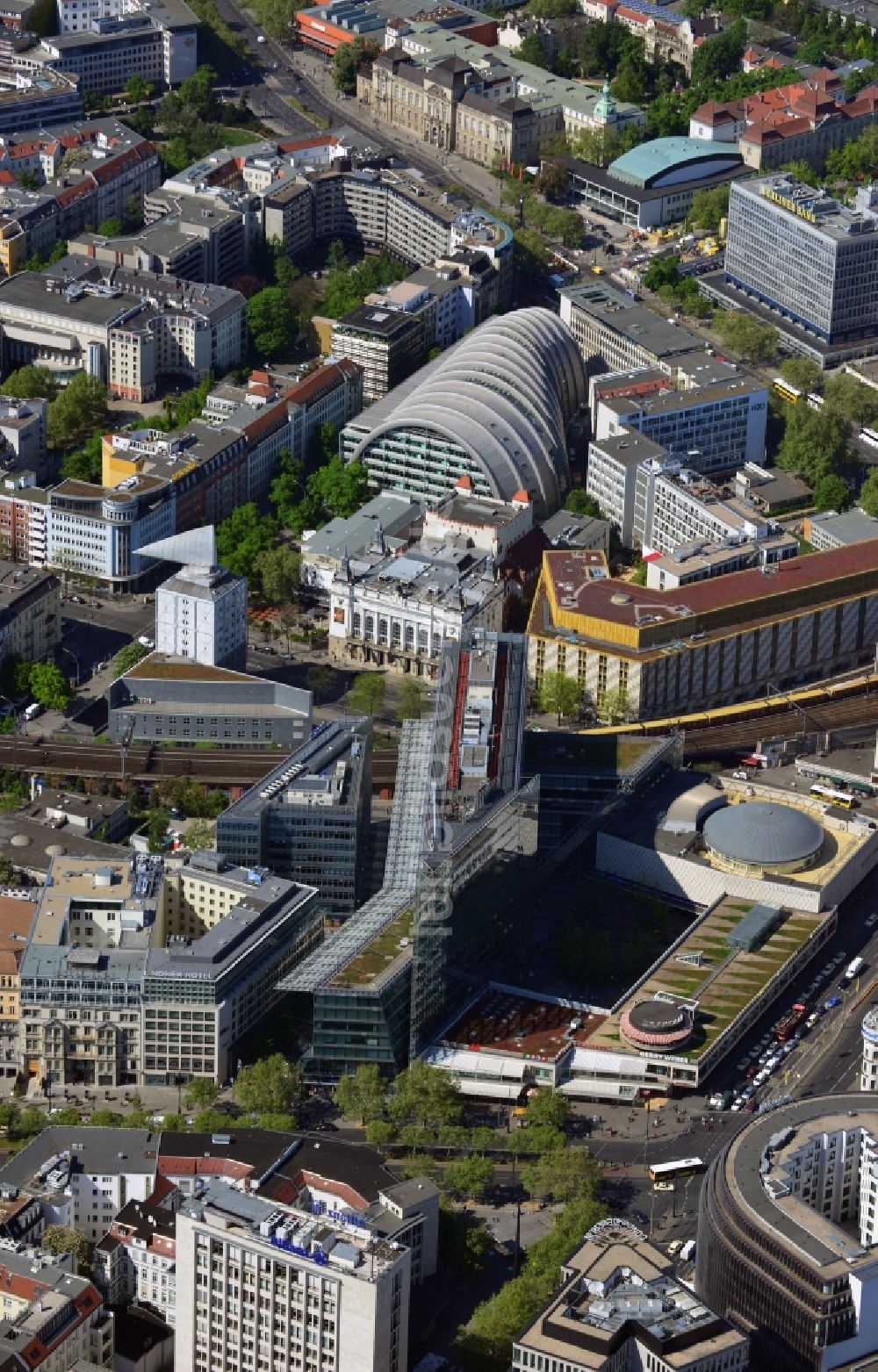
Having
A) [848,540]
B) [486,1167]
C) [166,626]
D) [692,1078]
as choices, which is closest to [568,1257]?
[486,1167]

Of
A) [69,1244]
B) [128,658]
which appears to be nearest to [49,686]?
[128,658]

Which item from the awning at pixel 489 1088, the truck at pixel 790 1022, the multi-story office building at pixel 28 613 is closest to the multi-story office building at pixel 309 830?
the awning at pixel 489 1088

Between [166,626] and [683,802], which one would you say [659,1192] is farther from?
[166,626]

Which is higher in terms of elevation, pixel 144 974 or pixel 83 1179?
pixel 144 974

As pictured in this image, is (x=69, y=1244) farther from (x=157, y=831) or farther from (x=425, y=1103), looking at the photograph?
(x=157, y=831)

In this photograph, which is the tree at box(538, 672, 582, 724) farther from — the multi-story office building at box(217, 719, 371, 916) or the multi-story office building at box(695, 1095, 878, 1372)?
the multi-story office building at box(695, 1095, 878, 1372)

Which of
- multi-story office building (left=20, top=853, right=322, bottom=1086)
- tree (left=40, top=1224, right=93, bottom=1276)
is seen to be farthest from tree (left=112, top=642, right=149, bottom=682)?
tree (left=40, top=1224, right=93, bottom=1276)

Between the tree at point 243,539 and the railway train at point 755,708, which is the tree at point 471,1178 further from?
the tree at point 243,539
